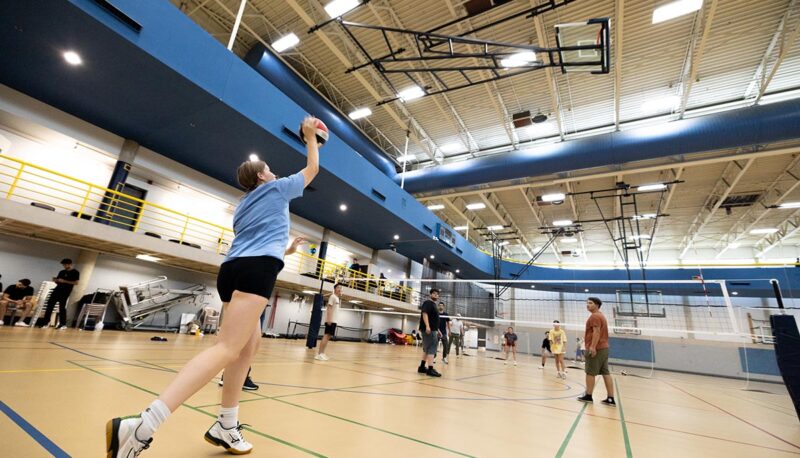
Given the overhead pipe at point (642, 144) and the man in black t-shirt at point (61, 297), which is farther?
the overhead pipe at point (642, 144)

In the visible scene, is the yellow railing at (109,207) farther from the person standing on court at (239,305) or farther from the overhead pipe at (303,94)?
the person standing on court at (239,305)

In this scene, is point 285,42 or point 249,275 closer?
point 249,275

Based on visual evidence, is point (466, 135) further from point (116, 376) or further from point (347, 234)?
point (116, 376)

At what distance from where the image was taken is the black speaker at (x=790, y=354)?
3.95 metres

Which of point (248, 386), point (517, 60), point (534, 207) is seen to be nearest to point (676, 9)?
point (517, 60)

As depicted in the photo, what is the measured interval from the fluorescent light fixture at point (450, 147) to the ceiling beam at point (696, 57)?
8.26 meters

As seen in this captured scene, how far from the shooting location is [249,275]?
1.52 meters

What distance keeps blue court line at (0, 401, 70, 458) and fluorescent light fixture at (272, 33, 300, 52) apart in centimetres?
1119

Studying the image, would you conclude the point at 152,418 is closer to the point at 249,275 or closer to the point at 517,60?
the point at 249,275

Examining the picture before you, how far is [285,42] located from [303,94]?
162 centimetres

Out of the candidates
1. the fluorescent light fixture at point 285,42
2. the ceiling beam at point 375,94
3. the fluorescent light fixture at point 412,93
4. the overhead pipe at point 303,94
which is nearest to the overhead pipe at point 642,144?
the ceiling beam at point 375,94

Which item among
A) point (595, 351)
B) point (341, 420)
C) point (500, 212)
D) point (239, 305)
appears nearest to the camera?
point (239, 305)

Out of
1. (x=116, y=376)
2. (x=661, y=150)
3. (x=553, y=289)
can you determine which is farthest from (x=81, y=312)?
(x=553, y=289)

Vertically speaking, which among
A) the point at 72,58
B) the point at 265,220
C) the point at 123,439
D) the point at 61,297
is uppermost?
the point at 72,58
